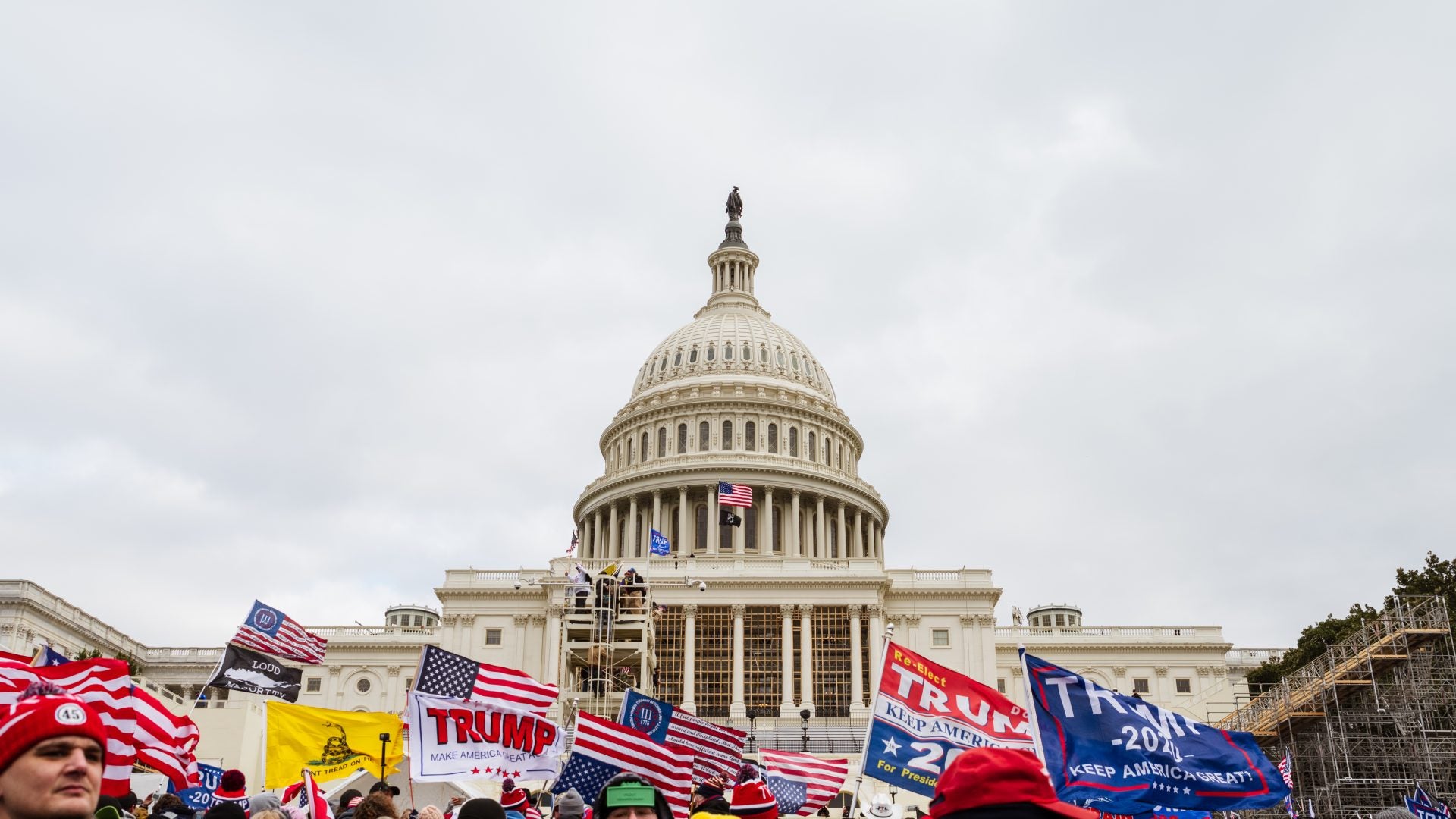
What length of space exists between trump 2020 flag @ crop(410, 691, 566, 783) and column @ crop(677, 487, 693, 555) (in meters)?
64.6

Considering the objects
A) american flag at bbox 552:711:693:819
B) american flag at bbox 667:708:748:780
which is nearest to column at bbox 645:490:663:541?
american flag at bbox 667:708:748:780

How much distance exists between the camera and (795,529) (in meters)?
85.2

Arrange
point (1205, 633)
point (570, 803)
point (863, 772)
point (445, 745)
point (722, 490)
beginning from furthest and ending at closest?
point (1205, 633) < point (722, 490) < point (445, 745) < point (863, 772) < point (570, 803)

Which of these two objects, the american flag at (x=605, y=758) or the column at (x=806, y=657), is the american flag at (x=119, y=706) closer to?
the american flag at (x=605, y=758)

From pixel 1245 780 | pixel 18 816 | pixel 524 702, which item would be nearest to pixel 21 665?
pixel 524 702

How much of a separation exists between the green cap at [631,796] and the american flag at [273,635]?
72.8ft

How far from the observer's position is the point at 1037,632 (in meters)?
85.1

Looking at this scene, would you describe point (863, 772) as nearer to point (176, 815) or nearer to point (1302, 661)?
point (176, 815)

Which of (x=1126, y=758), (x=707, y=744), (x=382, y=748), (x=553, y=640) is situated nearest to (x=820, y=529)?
(x=553, y=640)

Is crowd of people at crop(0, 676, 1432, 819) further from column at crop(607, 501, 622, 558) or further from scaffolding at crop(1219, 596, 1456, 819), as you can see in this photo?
column at crop(607, 501, 622, 558)

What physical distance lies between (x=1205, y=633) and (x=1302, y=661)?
1217cm

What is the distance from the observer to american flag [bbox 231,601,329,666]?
88.3 ft

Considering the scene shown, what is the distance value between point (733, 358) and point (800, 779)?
78690 millimetres

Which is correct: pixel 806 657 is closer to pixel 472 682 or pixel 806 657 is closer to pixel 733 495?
pixel 733 495
